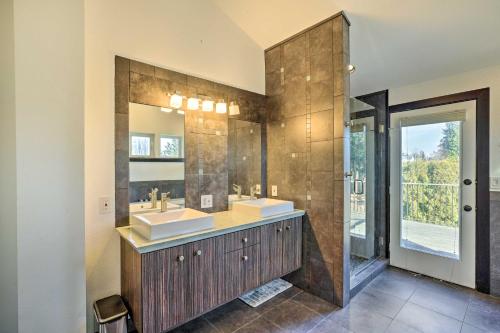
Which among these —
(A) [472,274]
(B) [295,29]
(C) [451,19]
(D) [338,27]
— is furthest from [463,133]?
(B) [295,29]

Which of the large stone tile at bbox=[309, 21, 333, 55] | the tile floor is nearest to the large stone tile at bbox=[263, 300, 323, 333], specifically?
the tile floor

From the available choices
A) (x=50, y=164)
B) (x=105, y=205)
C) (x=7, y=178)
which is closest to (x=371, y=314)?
(x=105, y=205)

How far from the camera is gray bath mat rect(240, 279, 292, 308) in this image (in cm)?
231

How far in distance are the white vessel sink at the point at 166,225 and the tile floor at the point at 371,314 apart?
0.94 metres

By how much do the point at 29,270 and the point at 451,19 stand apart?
3.64 m

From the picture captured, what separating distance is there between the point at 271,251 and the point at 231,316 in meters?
0.67

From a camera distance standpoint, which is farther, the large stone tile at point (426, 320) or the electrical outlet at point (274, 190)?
the electrical outlet at point (274, 190)

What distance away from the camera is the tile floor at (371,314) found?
75.5 inches

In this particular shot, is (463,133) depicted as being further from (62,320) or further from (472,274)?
(62,320)

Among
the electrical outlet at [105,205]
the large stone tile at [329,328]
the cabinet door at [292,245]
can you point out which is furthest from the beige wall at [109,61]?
the large stone tile at [329,328]

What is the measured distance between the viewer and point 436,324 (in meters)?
1.95

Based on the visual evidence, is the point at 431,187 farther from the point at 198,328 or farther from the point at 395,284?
the point at 198,328

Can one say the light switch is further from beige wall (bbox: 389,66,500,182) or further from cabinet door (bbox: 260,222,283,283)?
cabinet door (bbox: 260,222,283,283)

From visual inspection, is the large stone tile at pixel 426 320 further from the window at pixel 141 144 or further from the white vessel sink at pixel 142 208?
the window at pixel 141 144
